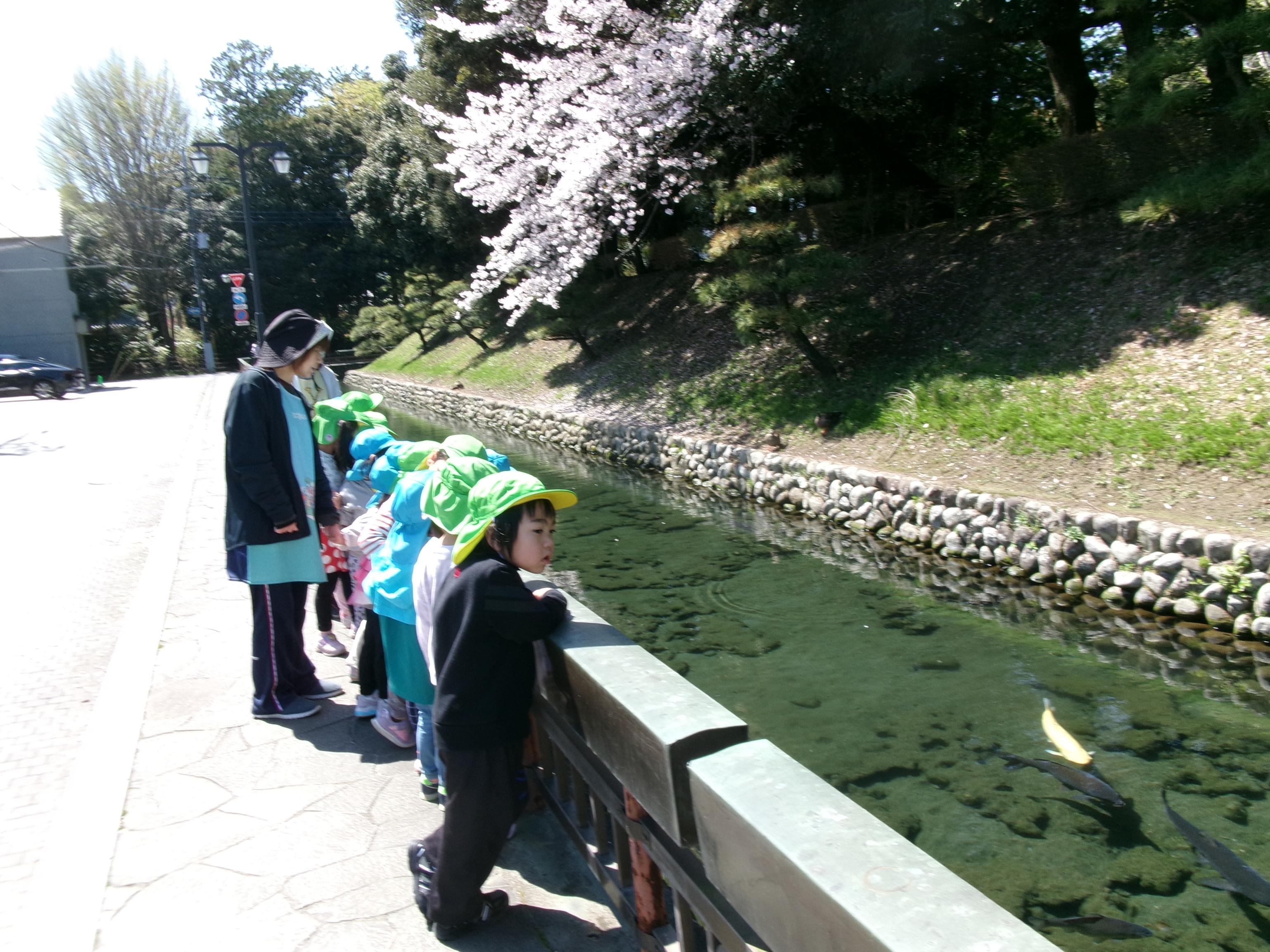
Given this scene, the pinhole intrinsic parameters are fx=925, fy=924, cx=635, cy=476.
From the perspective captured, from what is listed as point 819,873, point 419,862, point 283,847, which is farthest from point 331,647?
point 819,873

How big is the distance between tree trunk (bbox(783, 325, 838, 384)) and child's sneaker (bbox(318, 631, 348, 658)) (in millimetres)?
8755

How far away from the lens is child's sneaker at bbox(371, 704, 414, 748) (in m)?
3.99

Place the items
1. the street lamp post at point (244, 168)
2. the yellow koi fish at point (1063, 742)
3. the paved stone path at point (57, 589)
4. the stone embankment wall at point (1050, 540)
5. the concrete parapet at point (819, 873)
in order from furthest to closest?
the street lamp post at point (244, 168)
the stone embankment wall at point (1050, 540)
the yellow koi fish at point (1063, 742)
the paved stone path at point (57, 589)
the concrete parapet at point (819, 873)

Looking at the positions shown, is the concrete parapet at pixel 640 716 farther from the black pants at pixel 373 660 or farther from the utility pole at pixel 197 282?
the utility pole at pixel 197 282

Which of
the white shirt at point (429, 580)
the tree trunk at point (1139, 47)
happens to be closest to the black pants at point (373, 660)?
the white shirt at point (429, 580)

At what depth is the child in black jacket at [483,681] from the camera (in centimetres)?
271

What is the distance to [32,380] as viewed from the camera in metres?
30.1

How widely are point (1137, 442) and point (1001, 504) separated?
133 cm

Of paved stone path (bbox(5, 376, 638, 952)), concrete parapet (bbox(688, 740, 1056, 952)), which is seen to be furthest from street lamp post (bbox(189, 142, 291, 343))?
concrete parapet (bbox(688, 740, 1056, 952))

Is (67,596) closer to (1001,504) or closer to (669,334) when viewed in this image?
(1001,504)

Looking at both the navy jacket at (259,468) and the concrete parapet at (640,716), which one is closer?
the concrete parapet at (640,716)

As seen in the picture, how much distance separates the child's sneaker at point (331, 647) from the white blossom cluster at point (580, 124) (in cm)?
1089

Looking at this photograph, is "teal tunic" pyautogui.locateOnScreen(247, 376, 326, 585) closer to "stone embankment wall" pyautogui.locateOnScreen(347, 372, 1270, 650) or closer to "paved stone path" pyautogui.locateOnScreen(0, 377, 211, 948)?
"paved stone path" pyautogui.locateOnScreen(0, 377, 211, 948)

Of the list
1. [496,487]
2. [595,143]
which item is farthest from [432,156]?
[496,487]
